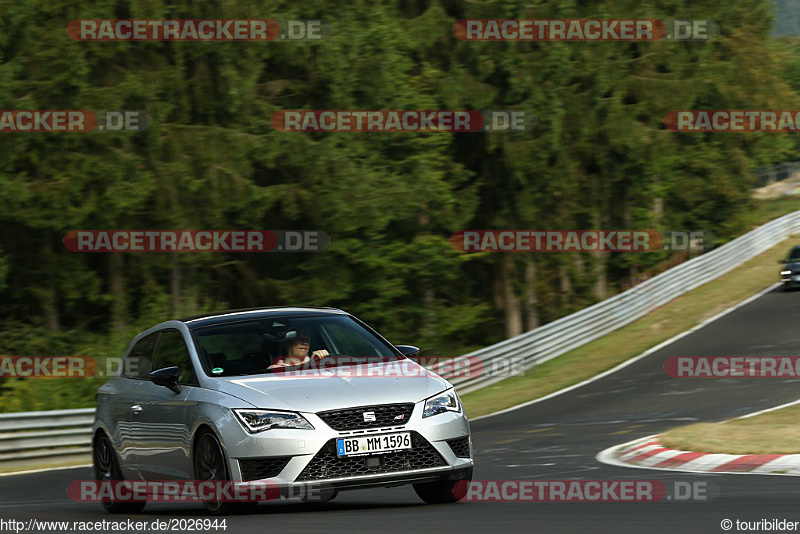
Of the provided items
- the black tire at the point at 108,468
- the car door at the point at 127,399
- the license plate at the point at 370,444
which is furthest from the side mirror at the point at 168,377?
the license plate at the point at 370,444

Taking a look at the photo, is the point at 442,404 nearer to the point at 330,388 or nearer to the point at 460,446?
the point at 460,446

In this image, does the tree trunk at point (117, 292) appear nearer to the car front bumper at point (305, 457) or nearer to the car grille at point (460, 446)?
the car grille at point (460, 446)

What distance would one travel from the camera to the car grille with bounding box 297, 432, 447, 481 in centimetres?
866

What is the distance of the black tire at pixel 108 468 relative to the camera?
1063 centimetres

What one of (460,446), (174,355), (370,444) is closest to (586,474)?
(460,446)

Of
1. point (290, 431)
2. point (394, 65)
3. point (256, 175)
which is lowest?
point (290, 431)

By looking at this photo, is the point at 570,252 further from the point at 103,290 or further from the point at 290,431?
the point at 290,431

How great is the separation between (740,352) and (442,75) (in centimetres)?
1442

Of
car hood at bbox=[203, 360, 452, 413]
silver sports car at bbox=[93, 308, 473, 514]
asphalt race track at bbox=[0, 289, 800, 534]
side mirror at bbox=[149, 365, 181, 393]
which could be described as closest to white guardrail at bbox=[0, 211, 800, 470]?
asphalt race track at bbox=[0, 289, 800, 534]

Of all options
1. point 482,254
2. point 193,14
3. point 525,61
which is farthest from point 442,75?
point 193,14

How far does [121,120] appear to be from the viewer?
29.5 metres

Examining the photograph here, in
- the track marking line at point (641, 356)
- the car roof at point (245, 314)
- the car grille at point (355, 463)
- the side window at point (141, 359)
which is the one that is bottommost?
the track marking line at point (641, 356)

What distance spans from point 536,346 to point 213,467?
2039 centimetres

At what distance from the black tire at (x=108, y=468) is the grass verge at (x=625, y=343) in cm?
1279
